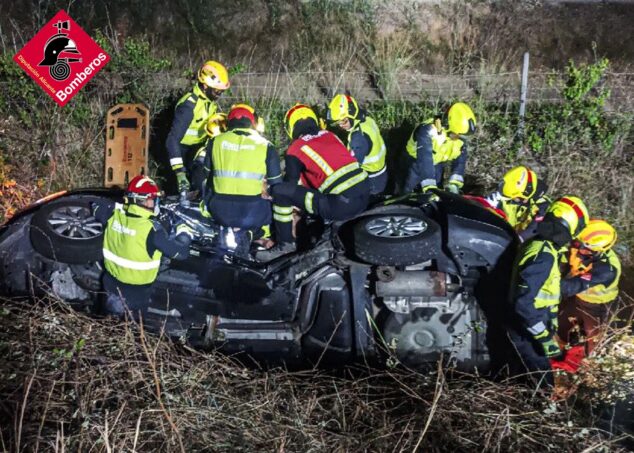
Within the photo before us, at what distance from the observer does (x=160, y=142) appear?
9.80 metres

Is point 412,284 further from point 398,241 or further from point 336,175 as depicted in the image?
point 336,175

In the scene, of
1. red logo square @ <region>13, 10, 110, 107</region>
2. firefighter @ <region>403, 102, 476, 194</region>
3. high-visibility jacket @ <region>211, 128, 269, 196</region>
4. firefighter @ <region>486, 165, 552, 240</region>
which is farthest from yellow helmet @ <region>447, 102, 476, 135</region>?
red logo square @ <region>13, 10, 110, 107</region>

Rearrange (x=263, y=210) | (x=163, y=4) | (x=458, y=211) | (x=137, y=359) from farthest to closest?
(x=163, y=4)
(x=263, y=210)
(x=458, y=211)
(x=137, y=359)

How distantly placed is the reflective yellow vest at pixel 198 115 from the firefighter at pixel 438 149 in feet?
7.75

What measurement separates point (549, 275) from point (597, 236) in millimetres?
1011

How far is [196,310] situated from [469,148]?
5.03 metres

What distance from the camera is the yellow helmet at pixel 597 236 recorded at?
5707 millimetres

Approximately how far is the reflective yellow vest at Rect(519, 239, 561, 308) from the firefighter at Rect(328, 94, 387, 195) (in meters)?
2.66

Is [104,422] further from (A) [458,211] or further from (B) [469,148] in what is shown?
(B) [469,148]

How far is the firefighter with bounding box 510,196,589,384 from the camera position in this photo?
4906 mm

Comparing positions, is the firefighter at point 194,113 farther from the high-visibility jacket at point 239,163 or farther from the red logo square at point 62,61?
the red logo square at point 62,61

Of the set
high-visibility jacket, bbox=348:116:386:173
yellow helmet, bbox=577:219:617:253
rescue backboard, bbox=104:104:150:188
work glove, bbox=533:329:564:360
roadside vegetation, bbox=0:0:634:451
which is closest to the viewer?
roadside vegetation, bbox=0:0:634:451

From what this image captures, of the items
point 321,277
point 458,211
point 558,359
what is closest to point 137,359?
point 321,277

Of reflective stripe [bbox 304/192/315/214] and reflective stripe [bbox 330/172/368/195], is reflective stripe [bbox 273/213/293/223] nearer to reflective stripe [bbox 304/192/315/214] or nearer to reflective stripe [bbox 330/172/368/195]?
reflective stripe [bbox 304/192/315/214]
